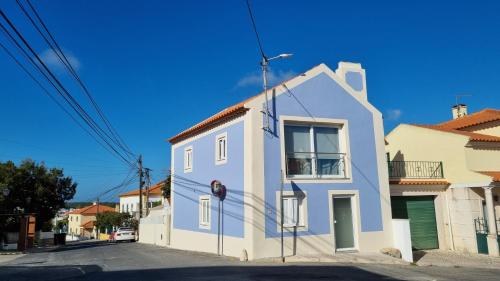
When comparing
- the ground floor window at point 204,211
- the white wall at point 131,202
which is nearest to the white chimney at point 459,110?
the ground floor window at point 204,211

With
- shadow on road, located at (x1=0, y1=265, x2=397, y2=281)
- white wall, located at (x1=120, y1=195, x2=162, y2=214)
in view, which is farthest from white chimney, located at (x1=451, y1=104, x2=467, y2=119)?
white wall, located at (x1=120, y1=195, x2=162, y2=214)

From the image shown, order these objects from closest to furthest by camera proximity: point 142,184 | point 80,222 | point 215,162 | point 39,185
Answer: point 215,162 < point 39,185 < point 142,184 < point 80,222

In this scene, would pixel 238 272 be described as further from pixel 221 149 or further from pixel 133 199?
pixel 133 199

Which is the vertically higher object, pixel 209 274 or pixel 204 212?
pixel 204 212

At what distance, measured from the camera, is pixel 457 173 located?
59.9ft

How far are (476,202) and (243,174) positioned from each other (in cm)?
1064

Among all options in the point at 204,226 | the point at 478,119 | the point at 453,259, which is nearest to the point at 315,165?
the point at 204,226

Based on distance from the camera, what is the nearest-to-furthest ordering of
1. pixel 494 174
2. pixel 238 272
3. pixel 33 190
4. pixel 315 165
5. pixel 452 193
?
pixel 238 272
pixel 315 165
pixel 494 174
pixel 452 193
pixel 33 190

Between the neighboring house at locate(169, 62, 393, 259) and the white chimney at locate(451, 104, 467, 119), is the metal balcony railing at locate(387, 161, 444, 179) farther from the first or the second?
the white chimney at locate(451, 104, 467, 119)

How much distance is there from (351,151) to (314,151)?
1.56 m

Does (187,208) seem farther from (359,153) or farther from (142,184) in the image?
(142,184)

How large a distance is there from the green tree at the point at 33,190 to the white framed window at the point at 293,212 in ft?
71.8

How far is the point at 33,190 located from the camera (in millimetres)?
30703

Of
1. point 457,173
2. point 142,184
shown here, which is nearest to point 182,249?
point 457,173
